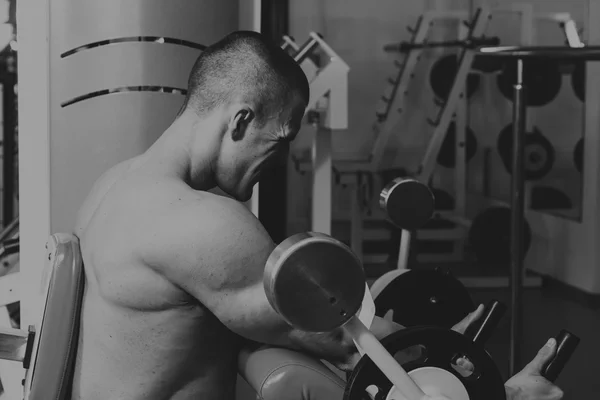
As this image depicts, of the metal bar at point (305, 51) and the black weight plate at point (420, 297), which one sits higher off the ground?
the metal bar at point (305, 51)

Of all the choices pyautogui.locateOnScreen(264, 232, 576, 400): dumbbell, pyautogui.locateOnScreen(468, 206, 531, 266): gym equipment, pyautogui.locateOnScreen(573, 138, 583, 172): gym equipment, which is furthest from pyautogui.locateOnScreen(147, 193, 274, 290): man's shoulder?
pyautogui.locateOnScreen(468, 206, 531, 266): gym equipment

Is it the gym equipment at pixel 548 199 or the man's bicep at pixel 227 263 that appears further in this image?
the gym equipment at pixel 548 199

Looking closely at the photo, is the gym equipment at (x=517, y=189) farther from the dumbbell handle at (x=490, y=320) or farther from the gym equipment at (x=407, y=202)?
the dumbbell handle at (x=490, y=320)

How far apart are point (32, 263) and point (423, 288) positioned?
0.87m

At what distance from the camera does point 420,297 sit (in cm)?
159

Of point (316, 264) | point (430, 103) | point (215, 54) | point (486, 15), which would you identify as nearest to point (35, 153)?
point (215, 54)

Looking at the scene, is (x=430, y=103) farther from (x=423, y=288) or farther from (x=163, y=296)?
(x=163, y=296)

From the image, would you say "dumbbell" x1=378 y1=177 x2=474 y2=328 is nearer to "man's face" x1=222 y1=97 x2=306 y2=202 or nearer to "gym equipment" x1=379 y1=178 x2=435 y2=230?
"gym equipment" x1=379 y1=178 x2=435 y2=230

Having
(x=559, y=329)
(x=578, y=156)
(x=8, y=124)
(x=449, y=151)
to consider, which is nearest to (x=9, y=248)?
(x=8, y=124)

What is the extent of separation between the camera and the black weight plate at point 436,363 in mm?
1017

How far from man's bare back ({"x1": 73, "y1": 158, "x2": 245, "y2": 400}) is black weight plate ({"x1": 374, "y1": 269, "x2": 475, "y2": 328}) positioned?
19.1 inches

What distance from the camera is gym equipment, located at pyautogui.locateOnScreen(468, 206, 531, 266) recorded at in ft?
15.4

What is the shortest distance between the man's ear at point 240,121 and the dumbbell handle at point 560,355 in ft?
1.79

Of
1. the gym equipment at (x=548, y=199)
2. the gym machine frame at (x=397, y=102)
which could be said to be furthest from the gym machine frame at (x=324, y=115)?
the gym equipment at (x=548, y=199)
